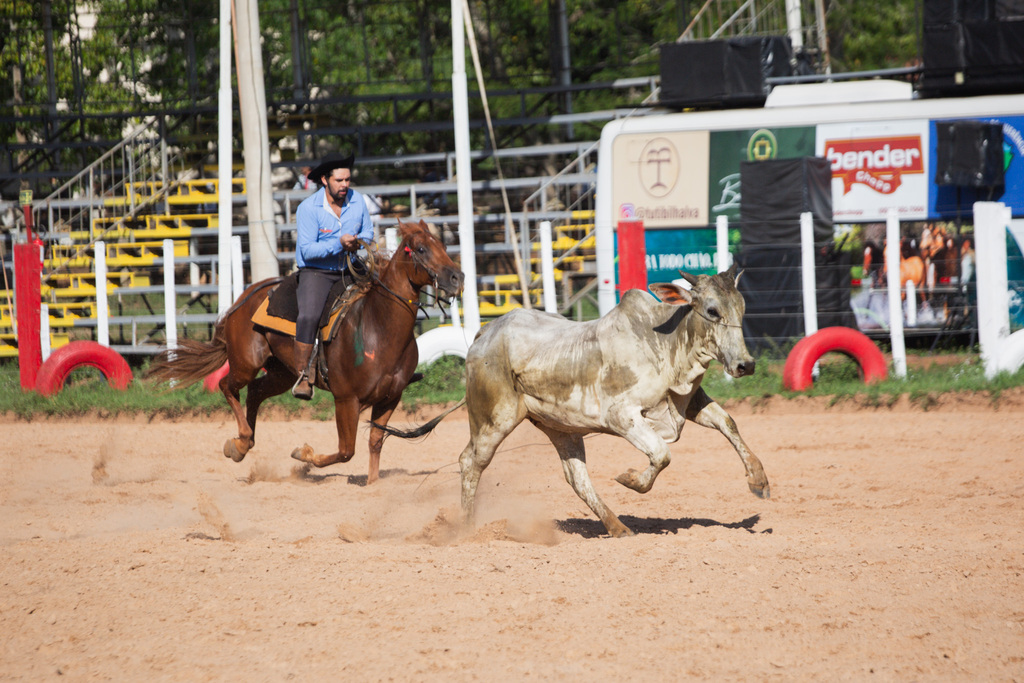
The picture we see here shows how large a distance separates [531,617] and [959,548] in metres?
2.46

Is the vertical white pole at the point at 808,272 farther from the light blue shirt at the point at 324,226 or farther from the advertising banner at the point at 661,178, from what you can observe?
the light blue shirt at the point at 324,226

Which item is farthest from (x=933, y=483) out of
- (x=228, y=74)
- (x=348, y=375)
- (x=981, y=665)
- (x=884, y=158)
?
(x=228, y=74)

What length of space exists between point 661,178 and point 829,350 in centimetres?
368

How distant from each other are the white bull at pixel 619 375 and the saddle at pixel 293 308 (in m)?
1.91

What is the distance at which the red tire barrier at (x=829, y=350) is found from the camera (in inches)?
454

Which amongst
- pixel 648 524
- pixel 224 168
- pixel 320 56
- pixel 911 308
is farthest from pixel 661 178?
pixel 320 56

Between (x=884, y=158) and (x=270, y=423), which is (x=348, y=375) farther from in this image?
(x=884, y=158)

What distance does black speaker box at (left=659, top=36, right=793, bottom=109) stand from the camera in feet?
51.0

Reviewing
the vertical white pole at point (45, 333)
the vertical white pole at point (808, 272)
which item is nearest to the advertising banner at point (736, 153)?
the vertical white pole at point (808, 272)

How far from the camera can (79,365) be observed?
13.0 m

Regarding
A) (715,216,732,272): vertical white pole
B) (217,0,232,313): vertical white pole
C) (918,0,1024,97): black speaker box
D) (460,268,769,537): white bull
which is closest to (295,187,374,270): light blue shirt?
(460,268,769,537): white bull

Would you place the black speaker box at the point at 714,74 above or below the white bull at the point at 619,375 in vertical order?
above

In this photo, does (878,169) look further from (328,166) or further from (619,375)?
(619,375)

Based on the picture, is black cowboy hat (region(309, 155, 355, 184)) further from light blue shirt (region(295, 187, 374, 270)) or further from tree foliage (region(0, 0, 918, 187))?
tree foliage (region(0, 0, 918, 187))
